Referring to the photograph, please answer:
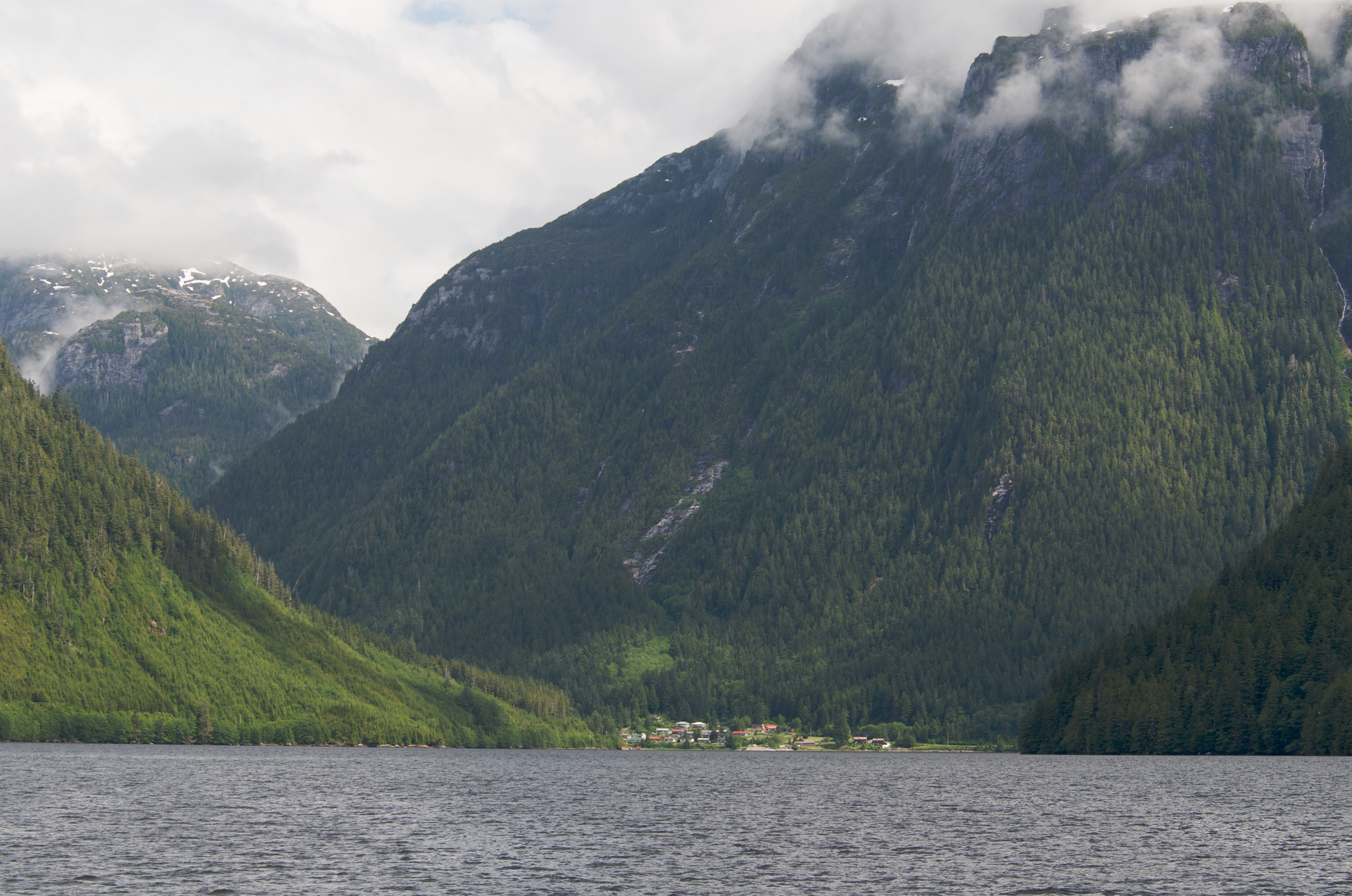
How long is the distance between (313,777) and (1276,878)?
5391 inches

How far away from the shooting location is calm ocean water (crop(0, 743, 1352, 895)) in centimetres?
9150

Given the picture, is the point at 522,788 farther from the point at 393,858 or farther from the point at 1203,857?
the point at 1203,857

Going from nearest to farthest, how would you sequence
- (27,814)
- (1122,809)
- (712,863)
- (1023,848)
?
1. (712,863)
2. (1023,848)
3. (27,814)
4. (1122,809)

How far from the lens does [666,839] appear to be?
390ft

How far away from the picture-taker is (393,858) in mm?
102562

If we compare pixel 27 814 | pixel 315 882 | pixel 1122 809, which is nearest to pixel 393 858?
pixel 315 882

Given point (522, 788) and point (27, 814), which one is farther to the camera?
point (522, 788)

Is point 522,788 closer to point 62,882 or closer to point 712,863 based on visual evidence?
point 712,863

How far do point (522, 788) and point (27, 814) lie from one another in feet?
238

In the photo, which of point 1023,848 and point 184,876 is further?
point 1023,848

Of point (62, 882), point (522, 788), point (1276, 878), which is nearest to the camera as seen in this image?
point (62, 882)

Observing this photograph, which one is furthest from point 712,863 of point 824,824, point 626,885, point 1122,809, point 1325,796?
point 1325,796

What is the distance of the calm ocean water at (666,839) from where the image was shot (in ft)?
300

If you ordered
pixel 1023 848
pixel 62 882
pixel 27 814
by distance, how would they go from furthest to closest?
1. pixel 27 814
2. pixel 1023 848
3. pixel 62 882
